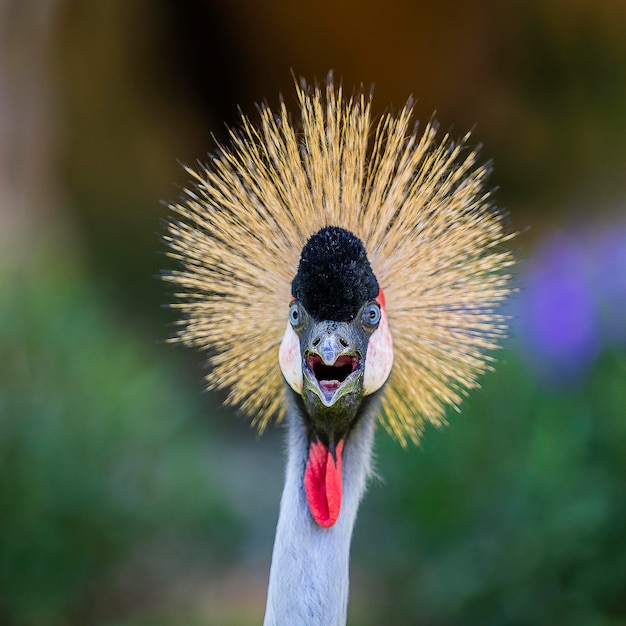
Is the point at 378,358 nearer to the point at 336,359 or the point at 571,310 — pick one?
the point at 336,359

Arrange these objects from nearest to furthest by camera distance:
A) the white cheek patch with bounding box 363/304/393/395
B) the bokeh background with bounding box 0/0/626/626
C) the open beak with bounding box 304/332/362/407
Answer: the open beak with bounding box 304/332/362/407 → the white cheek patch with bounding box 363/304/393/395 → the bokeh background with bounding box 0/0/626/626

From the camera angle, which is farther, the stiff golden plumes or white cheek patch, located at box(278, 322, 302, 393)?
the stiff golden plumes

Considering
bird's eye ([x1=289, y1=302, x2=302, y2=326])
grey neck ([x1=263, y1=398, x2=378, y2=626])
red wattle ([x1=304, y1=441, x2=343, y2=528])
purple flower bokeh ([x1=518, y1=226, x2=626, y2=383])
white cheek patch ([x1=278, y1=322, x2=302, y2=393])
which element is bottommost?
grey neck ([x1=263, y1=398, x2=378, y2=626])

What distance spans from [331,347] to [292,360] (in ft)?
0.43

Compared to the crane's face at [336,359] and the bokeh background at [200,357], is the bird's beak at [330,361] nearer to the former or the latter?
the crane's face at [336,359]

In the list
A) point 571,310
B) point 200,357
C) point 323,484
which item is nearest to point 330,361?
point 323,484

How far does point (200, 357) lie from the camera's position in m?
4.50

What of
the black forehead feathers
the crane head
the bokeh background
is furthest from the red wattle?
the bokeh background

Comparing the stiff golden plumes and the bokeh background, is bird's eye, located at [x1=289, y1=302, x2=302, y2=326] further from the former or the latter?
the bokeh background

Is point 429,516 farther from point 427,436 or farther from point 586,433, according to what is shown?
point 586,433

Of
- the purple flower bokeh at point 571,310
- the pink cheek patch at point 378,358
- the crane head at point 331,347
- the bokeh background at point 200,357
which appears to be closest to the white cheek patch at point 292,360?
the crane head at point 331,347

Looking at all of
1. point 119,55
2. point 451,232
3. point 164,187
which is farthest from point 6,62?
point 451,232

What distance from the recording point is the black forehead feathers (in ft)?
3.93

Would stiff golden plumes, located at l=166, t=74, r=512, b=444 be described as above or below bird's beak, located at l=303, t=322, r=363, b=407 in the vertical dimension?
above
